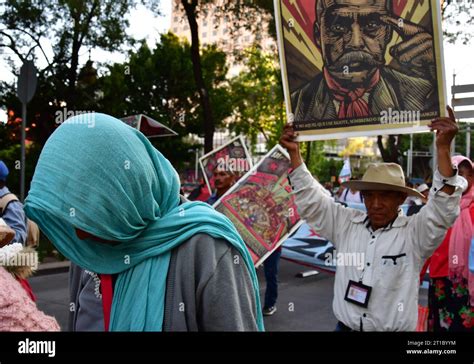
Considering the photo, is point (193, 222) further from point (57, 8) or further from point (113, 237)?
point (57, 8)

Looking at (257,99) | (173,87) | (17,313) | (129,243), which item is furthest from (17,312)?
(257,99)

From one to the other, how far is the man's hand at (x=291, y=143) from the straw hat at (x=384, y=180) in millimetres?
391

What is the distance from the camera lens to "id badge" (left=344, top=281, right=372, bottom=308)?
8.66 feet

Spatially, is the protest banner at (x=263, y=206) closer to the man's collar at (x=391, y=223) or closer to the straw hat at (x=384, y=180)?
the straw hat at (x=384, y=180)

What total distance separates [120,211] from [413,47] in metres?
1.76

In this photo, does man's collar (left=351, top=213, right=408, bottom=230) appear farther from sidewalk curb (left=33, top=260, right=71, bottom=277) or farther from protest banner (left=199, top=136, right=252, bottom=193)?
sidewalk curb (left=33, top=260, right=71, bottom=277)

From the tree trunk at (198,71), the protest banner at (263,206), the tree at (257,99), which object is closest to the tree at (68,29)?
the tree trunk at (198,71)

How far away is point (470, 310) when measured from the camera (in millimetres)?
3783

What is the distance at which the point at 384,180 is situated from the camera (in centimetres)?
289

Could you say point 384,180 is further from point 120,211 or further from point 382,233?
point 120,211

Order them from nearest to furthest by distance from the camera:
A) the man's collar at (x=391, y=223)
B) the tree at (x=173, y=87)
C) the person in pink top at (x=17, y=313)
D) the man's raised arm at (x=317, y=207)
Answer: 1. the person in pink top at (x=17, y=313)
2. the man's collar at (x=391, y=223)
3. the man's raised arm at (x=317, y=207)
4. the tree at (x=173, y=87)

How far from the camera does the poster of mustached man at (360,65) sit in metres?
2.38

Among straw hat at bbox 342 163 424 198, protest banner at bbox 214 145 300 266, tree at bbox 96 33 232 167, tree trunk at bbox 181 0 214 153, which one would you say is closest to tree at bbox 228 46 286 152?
tree at bbox 96 33 232 167

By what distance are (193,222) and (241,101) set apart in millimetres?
28978
